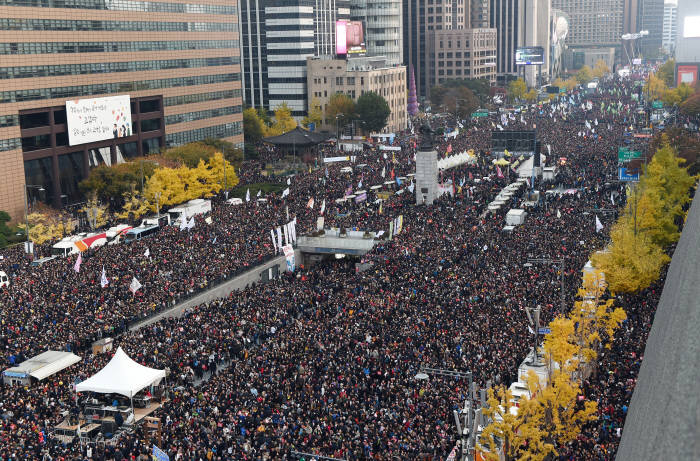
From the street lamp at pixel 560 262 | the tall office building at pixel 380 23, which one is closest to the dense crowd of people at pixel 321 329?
the street lamp at pixel 560 262

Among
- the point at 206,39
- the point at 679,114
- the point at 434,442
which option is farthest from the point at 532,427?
the point at 679,114

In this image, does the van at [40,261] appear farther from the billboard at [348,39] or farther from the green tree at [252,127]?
the billboard at [348,39]

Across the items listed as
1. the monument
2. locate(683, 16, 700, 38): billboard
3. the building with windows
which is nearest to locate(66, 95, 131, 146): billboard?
the monument

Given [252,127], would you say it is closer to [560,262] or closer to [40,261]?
[40,261]

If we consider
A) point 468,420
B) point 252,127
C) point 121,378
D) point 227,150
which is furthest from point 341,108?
point 468,420

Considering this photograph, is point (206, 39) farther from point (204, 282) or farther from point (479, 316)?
point (479, 316)

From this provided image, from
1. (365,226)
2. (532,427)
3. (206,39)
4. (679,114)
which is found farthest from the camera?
(679,114)
